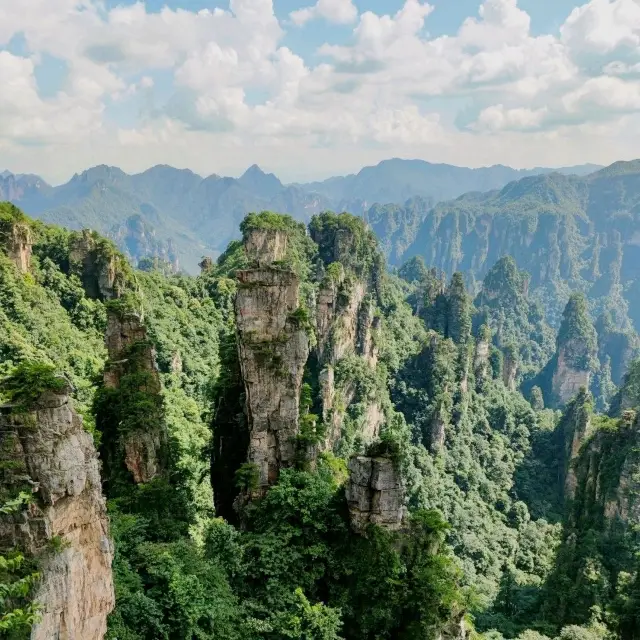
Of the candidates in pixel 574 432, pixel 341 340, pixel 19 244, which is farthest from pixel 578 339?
pixel 19 244

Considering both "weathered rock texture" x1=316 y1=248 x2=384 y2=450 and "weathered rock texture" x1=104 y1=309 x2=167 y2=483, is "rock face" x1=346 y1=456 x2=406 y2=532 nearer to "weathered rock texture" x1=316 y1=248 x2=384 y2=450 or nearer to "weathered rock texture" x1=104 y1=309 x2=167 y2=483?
"weathered rock texture" x1=104 y1=309 x2=167 y2=483

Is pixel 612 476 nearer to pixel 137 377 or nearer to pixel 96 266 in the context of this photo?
pixel 137 377

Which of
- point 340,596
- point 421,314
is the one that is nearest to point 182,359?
point 340,596

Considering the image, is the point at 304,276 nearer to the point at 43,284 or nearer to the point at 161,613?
the point at 43,284

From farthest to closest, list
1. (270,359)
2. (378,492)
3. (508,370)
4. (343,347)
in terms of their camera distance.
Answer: (508,370)
(343,347)
(270,359)
(378,492)

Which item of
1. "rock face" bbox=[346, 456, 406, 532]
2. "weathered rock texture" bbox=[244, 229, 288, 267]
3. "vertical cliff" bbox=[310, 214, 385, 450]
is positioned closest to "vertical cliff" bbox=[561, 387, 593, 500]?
"vertical cliff" bbox=[310, 214, 385, 450]

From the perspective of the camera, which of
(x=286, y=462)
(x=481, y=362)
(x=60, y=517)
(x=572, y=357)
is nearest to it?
(x=60, y=517)
